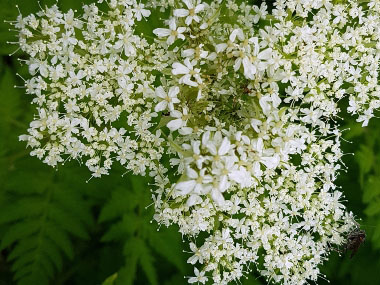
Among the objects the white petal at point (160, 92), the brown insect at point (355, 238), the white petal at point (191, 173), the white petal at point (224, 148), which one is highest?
the white petal at point (160, 92)

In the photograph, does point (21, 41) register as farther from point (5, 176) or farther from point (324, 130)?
point (324, 130)

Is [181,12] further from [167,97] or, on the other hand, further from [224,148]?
[224,148]

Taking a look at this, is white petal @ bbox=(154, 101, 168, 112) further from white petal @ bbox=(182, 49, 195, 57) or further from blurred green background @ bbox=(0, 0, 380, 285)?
blurred green background @ bbox=(0, 0, 380, 285)

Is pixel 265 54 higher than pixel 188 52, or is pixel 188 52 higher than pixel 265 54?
pixel 188 52

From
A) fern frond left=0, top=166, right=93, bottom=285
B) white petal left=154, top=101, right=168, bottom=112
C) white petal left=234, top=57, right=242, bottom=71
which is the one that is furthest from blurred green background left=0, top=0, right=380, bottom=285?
white petal left=234, top=57, right=242, bottom=71

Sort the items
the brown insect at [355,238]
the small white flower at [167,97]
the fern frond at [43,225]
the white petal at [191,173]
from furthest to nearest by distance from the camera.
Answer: the fern frond at [43,225] < the brown insect at [355,238] < the small white flower at [167,97] < the white petal at [191,173]

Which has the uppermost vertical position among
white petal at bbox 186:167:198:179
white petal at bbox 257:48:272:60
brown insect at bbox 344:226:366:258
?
white petal at bbox 257:48:272:60

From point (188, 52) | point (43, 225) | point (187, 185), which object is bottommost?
point (187, 185)

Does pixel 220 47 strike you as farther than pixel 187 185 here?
Yes

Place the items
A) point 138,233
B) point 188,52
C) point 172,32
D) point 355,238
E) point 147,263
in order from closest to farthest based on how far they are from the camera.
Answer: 1. point 188,52
2. point 172,32
3. point 355,238
4. point 147,263
5. point 138,233

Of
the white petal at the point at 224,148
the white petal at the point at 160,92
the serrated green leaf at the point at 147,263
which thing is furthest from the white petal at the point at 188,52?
the serrated green leaf at the point at 147,263

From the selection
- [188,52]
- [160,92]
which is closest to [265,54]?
[188,52]

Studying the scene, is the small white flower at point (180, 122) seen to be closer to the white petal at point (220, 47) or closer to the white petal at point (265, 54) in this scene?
the white petal at point (220, 47)
